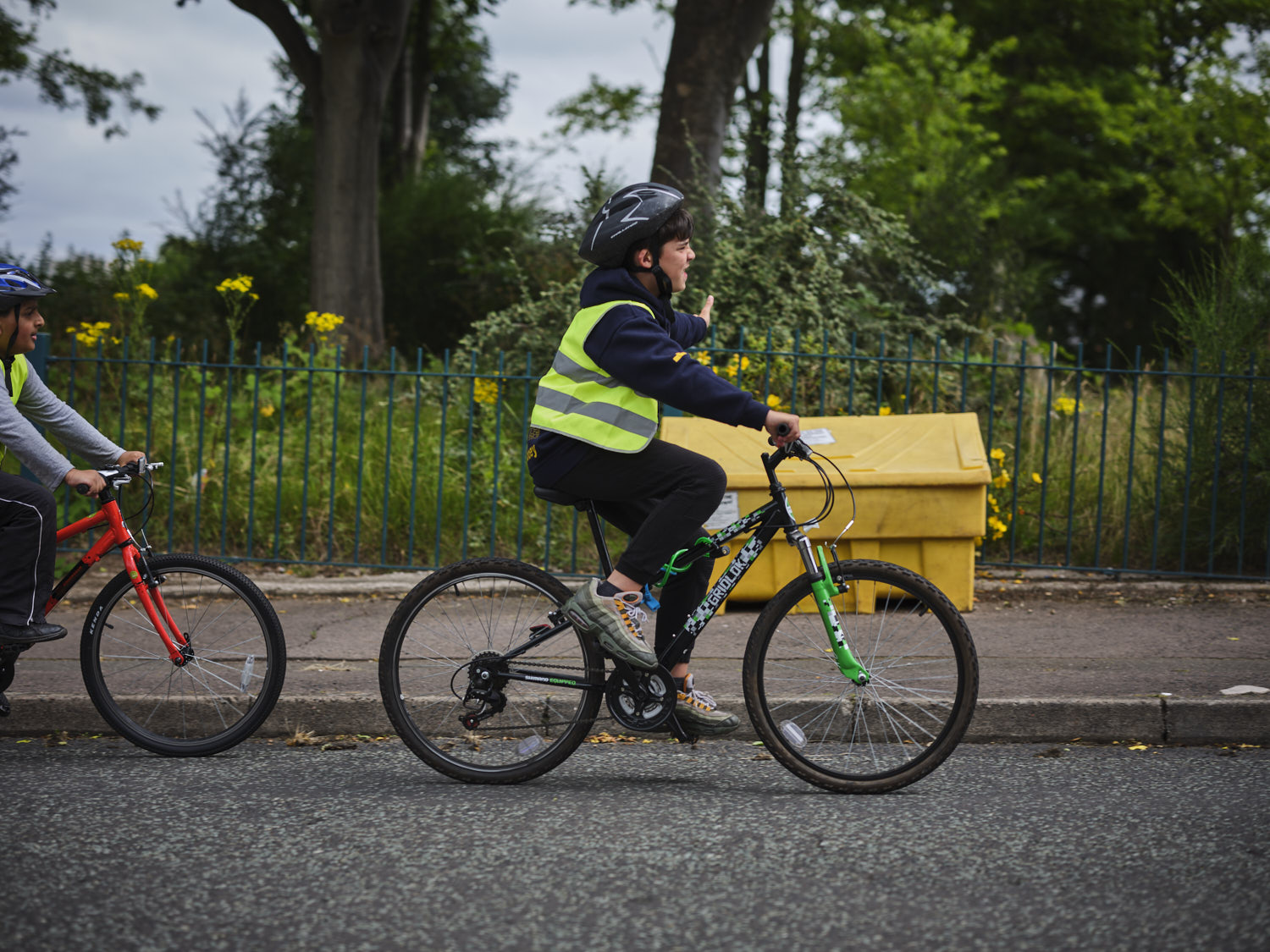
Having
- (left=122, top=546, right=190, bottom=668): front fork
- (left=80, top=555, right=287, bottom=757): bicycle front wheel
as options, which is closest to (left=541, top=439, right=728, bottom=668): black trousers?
(left=80, top=555, right=287, bottom=757): bicycle front wheel

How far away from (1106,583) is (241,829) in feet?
17.4

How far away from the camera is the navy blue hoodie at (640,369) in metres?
3.63

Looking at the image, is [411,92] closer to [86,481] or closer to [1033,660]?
[1033,660]

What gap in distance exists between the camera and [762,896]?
293cm

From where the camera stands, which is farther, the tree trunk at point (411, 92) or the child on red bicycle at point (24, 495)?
the tree trunk at point (411, 92)

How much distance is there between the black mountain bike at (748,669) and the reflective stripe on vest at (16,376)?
1.66 metres

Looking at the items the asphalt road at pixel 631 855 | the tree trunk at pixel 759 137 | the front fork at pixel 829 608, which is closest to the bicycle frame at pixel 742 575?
the front fork at pixel 829 608

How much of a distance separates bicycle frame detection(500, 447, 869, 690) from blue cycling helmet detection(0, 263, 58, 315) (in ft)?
6.83

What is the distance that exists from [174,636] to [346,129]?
10175mm

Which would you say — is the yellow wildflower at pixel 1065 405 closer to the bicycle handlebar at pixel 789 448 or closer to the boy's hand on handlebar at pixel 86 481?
the bicycle handlebar at pixel 789 448

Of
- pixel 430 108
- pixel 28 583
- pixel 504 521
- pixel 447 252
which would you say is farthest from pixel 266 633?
pixel 430 108

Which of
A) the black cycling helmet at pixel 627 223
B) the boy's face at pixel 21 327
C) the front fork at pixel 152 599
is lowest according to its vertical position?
the front fork at pixel 152 599

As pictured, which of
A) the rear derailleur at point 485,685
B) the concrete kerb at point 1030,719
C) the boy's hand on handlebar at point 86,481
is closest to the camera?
the rear derailleur at point 485,685

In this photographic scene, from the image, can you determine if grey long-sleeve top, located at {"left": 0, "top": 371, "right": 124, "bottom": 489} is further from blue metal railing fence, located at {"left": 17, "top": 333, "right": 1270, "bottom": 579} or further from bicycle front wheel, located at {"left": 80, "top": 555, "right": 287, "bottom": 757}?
blue metal railing fence, located at {"left": 17, "top": 333, "right": 1270, "bottom": 579}
